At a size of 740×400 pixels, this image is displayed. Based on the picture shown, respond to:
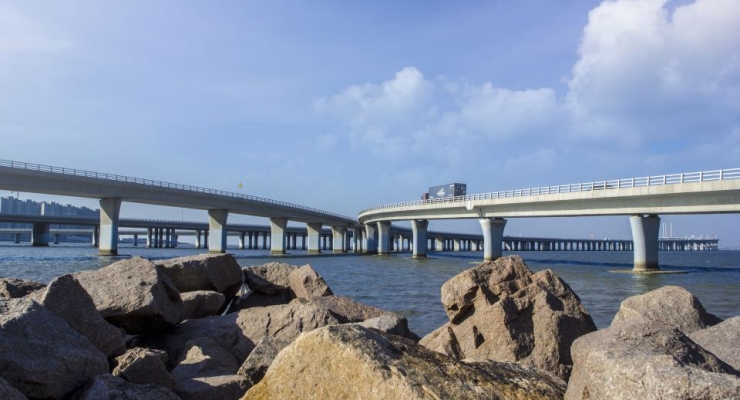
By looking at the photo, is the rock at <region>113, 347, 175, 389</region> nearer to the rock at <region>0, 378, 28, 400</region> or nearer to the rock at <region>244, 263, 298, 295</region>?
the rock at <region>0, 378, 28, 400</region>

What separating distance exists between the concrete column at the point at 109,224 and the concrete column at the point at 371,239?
198 feet

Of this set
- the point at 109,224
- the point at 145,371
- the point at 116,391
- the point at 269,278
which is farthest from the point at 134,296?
the point at 109,224

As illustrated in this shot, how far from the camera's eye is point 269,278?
51.9ft

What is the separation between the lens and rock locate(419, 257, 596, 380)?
8.30 m

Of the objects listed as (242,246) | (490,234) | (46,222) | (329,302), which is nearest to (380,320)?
(329,302)

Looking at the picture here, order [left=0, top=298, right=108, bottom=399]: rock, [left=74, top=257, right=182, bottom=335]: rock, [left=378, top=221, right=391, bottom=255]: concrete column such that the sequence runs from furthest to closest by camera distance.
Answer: [left=378, top=221, right=391, bottom=255]: concrete column
[left=74, top=257, right=182, bottom=335]: rock
[left=0, top=298, right=108, bottom=399]: rock

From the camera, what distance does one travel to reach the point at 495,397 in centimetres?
420

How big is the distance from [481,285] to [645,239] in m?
45.8

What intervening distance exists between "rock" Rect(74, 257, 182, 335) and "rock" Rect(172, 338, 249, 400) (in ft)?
4.07

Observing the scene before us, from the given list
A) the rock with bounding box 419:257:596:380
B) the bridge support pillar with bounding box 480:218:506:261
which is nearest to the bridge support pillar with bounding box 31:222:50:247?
the bridge support pillar with bounding box 480:218:506:261

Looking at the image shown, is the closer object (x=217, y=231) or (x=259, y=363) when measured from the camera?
(x=259, y=363)

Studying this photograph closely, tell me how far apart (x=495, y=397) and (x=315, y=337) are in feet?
4.88

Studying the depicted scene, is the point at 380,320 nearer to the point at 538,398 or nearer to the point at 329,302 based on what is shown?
the point at 329,302

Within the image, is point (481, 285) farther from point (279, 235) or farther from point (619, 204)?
point (279, 235)
